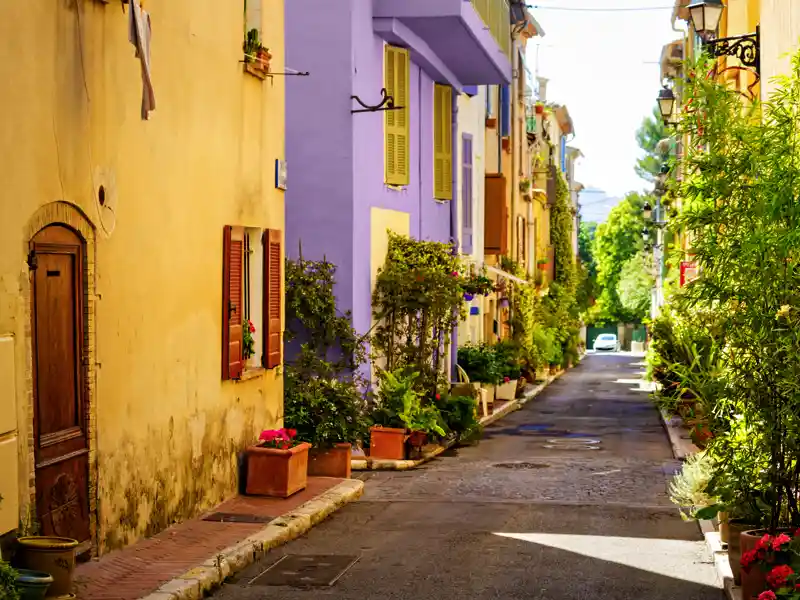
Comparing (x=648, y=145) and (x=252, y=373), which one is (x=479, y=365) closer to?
(x=252, y=373)

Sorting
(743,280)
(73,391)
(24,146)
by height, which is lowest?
(73,391)

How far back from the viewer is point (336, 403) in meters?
17.3

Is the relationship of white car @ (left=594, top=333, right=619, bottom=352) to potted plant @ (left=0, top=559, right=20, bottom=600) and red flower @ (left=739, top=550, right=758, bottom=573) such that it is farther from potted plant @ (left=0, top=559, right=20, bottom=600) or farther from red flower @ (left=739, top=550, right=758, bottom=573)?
potted plant @ (left=0, top=559, right=20, bottom=600)

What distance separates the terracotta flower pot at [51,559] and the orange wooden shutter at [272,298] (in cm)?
681

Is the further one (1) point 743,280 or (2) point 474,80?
(2) point 474,80

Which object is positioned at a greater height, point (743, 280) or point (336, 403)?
point (743, 280)

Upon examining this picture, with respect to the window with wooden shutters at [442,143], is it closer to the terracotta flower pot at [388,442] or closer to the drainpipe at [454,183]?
the drainpipe at [454,183]

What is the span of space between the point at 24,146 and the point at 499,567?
5000 millimetres

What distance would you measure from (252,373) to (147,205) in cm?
378

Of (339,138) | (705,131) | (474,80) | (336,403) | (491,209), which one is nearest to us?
(705,131)

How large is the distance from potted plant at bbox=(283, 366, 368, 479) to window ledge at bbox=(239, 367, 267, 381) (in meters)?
1.49

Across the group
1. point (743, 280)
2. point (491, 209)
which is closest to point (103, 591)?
point (743, 280)

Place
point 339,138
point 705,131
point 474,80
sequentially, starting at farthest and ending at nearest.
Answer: point 474,80 → point 339,138 → point 705,131

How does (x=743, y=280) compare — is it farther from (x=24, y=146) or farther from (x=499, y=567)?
(x=24, y=146)
